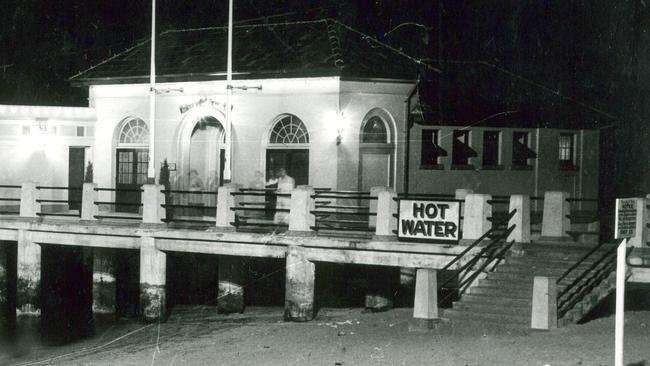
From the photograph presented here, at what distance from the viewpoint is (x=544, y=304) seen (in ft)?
56.0

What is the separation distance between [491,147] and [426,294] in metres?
16.8

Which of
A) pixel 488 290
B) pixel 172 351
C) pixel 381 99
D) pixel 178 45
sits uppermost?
pixel 178 45

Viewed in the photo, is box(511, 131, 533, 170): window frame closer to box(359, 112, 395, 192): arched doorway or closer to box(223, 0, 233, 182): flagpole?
box(359, 112, 395, 192): arched doorway

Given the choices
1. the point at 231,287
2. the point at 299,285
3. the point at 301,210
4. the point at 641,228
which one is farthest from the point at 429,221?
the point at 231,287

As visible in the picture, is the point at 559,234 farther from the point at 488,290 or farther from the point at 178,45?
the point at 178,45

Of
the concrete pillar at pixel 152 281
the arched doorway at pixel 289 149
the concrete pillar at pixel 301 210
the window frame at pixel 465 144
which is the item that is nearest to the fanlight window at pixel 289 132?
the arched doorway at pixel 289 149

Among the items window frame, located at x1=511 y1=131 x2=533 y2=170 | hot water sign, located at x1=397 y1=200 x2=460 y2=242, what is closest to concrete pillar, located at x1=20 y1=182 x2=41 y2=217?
hot water sign, located at x1=397 y1=200 x2=460 y2=242

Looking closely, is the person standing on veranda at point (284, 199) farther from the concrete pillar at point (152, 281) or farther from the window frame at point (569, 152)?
the window frame at point (569, 152)

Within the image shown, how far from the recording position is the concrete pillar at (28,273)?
27.8 meters

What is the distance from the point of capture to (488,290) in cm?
1891

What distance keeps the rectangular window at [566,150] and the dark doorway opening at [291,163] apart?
33.8ft

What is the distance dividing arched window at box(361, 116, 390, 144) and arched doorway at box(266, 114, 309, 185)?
1.76m

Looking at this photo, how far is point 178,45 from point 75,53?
716cm

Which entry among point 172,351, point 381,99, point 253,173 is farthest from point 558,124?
point 172,351
